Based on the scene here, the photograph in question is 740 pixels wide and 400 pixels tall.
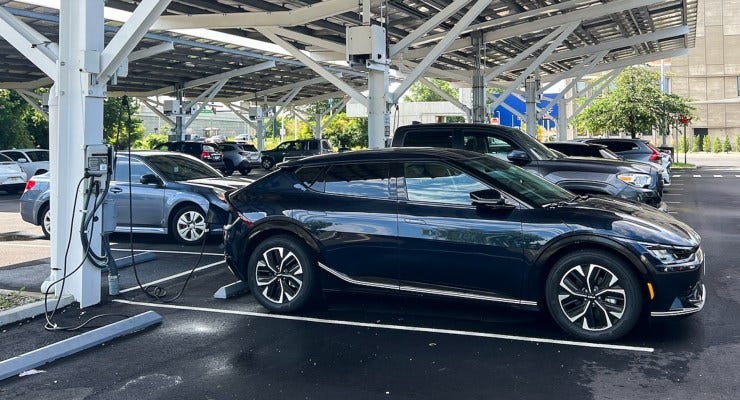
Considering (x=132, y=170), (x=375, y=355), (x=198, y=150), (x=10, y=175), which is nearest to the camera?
(x=375, y=355)

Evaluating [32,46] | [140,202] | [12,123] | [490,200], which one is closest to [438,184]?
[490,200]

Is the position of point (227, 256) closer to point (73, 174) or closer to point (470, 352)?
point (73, 174)

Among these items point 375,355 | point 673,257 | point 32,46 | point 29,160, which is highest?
point 32,46

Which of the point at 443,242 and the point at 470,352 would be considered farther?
the point at 443,242

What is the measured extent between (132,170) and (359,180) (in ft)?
19.3

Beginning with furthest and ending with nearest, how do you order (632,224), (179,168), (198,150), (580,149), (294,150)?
(294,150) < (198,150) < (580,149) < (179,168) < (632,224)

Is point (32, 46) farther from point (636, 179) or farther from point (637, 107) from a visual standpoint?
point (637, 107)

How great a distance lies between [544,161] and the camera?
10789 millimetres

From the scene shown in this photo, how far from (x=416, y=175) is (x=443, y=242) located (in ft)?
2.42

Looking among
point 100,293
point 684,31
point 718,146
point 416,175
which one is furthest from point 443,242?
point 718,146

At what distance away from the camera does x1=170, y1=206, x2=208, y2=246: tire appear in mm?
10672

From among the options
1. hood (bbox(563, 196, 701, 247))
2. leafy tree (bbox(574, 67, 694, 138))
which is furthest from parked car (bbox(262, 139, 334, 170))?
hood (bbox(563, 196, 701, 247))

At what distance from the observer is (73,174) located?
695 centimetres

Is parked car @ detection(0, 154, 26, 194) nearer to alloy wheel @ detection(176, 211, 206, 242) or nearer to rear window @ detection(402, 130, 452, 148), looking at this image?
alloy wheel @ detection(176, 211, 206, 242)
